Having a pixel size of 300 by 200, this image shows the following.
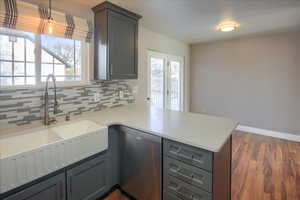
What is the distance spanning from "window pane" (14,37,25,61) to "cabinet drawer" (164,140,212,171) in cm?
179

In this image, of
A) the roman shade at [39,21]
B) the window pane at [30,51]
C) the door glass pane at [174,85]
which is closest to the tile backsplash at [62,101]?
the window pane at [30,51]

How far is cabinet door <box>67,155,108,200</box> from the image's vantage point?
1.56 meters

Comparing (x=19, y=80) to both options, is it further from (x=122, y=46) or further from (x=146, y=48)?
(x=146, y=48)

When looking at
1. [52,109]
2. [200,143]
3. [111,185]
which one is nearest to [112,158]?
[111,185]

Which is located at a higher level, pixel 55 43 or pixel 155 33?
pixel 155 33

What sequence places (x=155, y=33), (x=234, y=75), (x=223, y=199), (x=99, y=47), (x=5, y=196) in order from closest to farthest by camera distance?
(x=5, y=196) → (x=223, y=199) → (x=99, y=47) → (x=155, y=33) → (x=234, y=75)

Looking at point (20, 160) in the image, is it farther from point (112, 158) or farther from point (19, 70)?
point (19, 70)

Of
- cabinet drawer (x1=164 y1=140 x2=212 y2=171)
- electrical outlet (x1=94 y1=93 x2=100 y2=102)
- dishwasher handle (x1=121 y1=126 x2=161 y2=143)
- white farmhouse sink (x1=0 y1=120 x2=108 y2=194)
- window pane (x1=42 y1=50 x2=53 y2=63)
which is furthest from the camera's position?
electrical outlet (x1=94 y1=93 x2=100 y2=102)

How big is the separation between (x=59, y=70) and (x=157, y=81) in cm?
219

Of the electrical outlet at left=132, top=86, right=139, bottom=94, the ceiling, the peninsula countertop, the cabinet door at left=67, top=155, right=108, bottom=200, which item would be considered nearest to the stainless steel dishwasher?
the peninsula countertop

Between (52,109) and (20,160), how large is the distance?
95 centimetres

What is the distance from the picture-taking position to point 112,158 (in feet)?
6.41

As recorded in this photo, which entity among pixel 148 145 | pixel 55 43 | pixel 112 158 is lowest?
pixel 112 158

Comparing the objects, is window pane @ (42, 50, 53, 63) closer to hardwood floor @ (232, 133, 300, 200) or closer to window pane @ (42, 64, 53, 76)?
window pane @ (42, 64, 53, 76)
